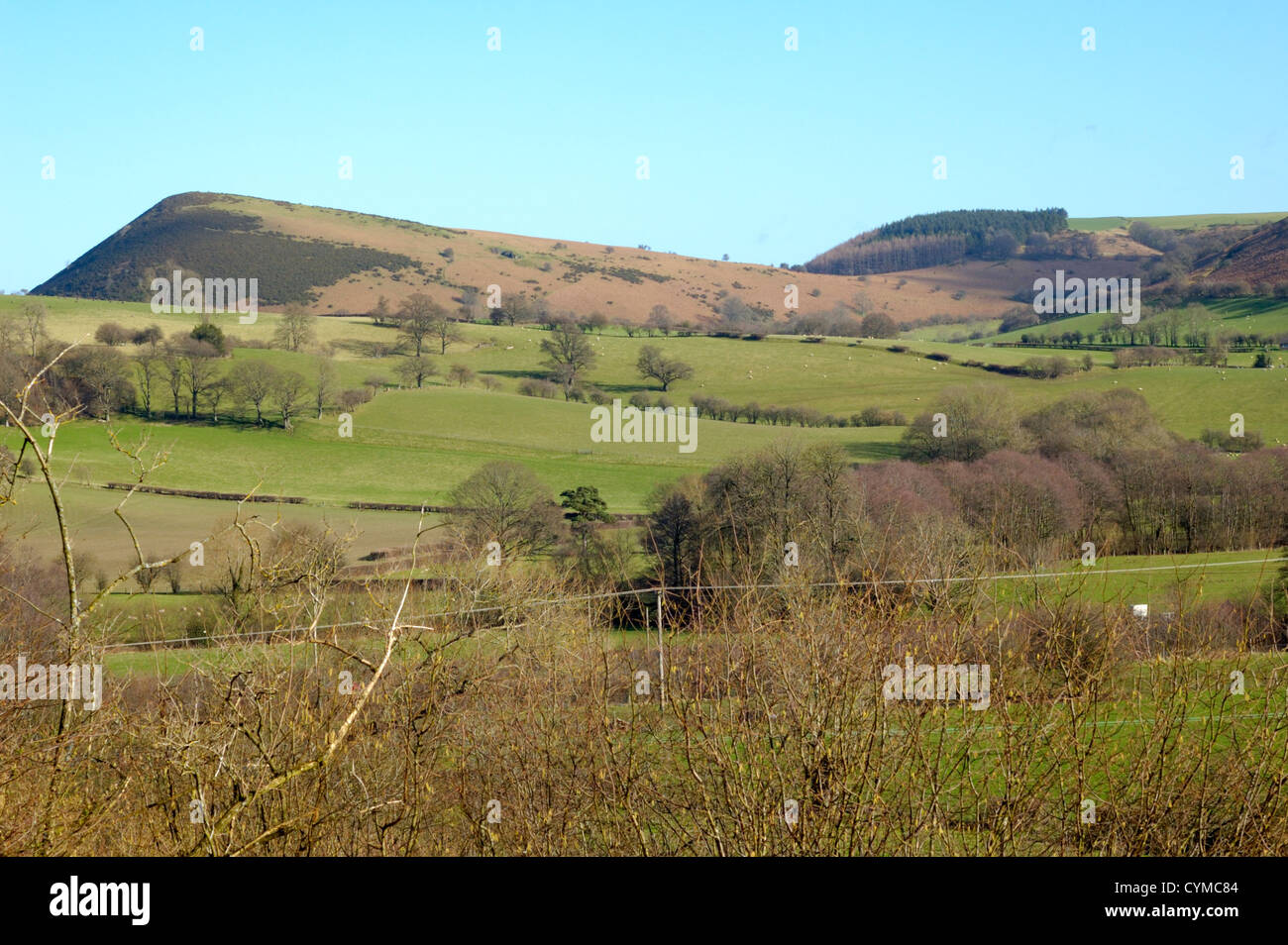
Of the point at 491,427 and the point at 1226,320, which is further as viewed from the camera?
the point at 1226,320

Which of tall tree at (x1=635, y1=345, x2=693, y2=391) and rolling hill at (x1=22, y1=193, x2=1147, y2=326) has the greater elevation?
rolling hill at (x1=22, y1=193, x2=1147, y2=326)

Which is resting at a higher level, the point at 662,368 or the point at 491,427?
the point at 662,368

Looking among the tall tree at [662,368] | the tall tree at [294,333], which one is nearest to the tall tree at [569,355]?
the tall tree at [662,368]

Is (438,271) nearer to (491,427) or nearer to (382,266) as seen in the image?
(382,266)

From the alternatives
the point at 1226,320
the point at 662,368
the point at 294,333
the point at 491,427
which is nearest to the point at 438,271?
the point at 294,333

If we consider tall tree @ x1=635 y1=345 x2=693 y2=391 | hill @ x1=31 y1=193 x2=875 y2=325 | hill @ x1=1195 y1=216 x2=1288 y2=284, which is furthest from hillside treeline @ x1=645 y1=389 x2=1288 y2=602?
hill @ x1=1195 y1=216 x2=1288 y2=284

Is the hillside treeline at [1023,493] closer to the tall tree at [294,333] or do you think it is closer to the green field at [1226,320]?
the tall tree at [294,333]

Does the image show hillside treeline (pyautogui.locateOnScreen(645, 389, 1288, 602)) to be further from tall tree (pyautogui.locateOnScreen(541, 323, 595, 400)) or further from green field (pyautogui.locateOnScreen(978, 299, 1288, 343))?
green field (pyautogui.locateOnScreen(978, 299, 1288, 343))

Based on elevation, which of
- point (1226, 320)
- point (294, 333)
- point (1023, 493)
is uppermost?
point (1226, 320)

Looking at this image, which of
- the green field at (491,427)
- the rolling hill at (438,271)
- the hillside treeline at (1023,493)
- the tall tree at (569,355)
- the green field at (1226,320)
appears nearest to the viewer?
the hillside treeline at (1023,493)

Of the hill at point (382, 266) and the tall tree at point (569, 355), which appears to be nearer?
the tall tree at point (569, 355)

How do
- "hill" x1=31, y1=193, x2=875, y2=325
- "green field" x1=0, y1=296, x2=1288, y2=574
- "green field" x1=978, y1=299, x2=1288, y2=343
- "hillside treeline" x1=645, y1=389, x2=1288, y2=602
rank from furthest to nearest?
"hill" x1=31, y1=193, x2=875, y2=325 < "green field" x1=978, y1=299, x2=1288, y2=343 < "green field" x1=0, y1=296, x2=1288, y2=574 < "hillside treeline" x1=645, y1=389, x2=1288, y2=602

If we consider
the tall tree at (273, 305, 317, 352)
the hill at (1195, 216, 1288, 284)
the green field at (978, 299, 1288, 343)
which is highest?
the hill at (1195, 216, 1288, 284)
